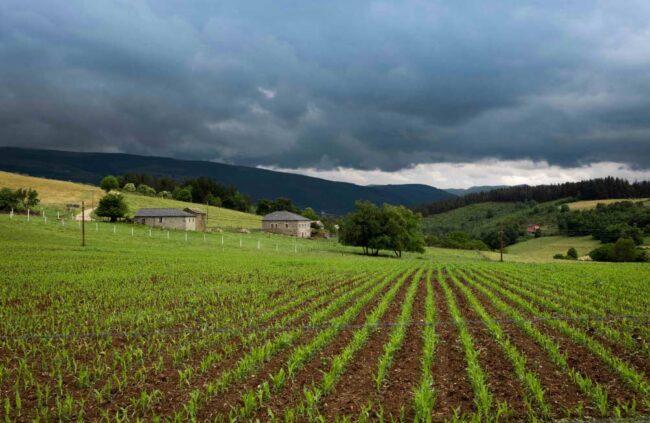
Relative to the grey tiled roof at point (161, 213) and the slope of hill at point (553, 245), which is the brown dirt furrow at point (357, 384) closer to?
the grey tiled roof at point (161, 213)

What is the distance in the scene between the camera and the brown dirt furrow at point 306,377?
372 inches

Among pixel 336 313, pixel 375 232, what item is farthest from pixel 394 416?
pixel 375 232

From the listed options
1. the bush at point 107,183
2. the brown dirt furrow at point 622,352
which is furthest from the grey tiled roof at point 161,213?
the brown dirt furrow at point 622,352

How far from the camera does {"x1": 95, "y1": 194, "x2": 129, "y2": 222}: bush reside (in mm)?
89812

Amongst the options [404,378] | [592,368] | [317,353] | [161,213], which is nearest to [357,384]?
[404,378]

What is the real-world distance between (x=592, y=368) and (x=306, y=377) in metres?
7.55

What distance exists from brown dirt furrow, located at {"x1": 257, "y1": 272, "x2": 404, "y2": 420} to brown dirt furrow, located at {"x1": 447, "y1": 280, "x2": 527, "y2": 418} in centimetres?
416

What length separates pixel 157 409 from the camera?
9.38 metres

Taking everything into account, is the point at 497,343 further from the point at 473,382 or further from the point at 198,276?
the point at 198,276

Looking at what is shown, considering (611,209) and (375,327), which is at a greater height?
(611,209)

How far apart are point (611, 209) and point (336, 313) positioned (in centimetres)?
18794

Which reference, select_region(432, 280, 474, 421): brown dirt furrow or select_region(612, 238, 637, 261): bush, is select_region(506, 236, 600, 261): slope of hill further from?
select_region(432, 280, 474, 421): brown dirt furrow

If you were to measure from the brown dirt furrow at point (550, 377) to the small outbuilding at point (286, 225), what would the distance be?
94.1 m

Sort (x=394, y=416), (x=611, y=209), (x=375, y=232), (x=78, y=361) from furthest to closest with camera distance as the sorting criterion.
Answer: (x=611, y=209) < (x=375, y=232) < (x=78, y=361) < (x=394, y=416)
